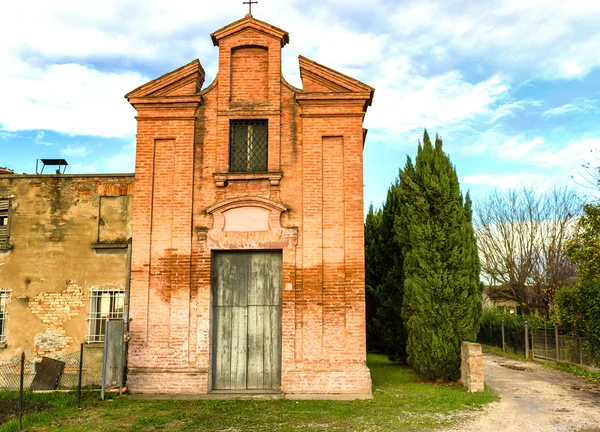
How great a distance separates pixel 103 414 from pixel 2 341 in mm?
4590

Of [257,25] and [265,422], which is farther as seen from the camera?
[257,25]

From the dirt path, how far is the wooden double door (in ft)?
14.5

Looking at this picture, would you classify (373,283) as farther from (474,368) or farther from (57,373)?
(57,373)

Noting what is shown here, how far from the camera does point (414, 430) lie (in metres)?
8.45

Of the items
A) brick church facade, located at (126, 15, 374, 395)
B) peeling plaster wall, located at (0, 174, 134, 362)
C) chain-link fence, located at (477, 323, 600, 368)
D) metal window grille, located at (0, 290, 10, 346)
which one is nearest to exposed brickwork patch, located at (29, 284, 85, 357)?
peeling plaster wall, located at (0, 174, 134, 362)

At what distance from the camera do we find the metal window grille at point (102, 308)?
12289 mm

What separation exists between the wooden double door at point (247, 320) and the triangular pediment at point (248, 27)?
5.12 meters

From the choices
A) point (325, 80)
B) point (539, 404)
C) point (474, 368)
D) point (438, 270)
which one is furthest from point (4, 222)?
point (539, 404)

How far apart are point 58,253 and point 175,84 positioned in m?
4.89

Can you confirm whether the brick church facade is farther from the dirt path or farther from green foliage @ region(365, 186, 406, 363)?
green foliage @ region(365, 186, 406, 363)

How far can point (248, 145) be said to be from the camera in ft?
40.5

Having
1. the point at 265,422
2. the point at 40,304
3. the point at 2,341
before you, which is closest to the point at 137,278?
the point at 40,304

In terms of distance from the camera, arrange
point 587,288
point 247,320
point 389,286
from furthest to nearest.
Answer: point 389,286, point 587,288, point 247,320

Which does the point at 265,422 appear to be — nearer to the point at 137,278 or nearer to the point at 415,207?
the point at 137,278
